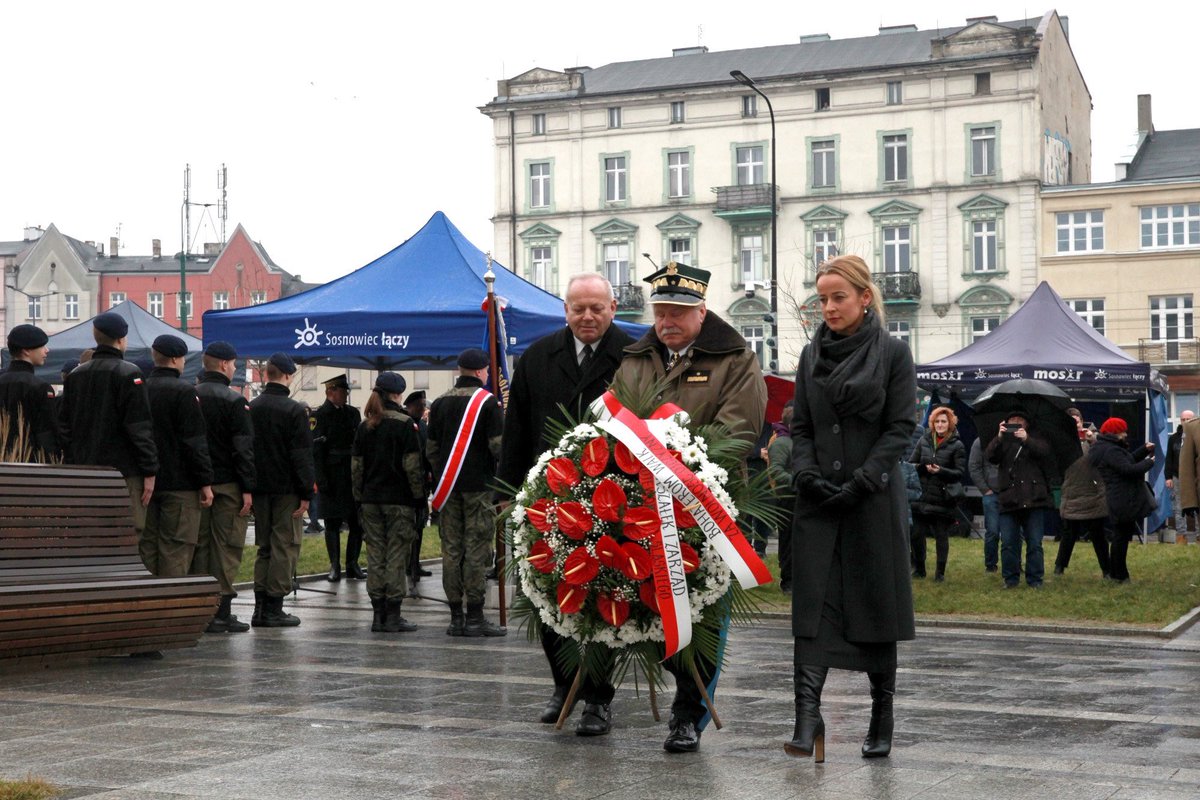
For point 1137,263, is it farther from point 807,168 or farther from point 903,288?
point 807,168

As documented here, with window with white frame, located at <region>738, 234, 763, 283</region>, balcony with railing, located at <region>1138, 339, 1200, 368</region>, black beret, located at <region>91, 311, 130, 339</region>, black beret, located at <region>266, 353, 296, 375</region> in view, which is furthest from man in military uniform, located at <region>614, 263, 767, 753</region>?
window with white frame, located at <region>738, 234, 763, 283</region>

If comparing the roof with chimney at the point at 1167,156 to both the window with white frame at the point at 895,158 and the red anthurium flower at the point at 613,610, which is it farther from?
the red anthurium flower at the point at 613,610

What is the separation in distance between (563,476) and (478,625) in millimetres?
5017

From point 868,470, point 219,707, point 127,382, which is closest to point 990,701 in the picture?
point 868,470

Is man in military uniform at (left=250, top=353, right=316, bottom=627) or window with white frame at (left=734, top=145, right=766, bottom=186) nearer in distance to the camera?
man in military uniform at (left=250, top=353, right=316, bottom=627)

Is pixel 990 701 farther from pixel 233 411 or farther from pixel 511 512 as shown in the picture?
pixel 233 411

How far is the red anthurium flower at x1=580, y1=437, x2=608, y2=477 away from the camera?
6.85 metres

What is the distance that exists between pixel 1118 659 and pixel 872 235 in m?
50.7

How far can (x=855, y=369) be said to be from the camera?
21.4ft

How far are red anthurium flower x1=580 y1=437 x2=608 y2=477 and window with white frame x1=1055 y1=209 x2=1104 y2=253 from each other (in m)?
53.3

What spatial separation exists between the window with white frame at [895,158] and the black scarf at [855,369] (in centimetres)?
5420

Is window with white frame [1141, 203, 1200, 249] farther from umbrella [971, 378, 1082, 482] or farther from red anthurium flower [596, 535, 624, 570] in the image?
red anthurium flower [596, 535, 624, 570]

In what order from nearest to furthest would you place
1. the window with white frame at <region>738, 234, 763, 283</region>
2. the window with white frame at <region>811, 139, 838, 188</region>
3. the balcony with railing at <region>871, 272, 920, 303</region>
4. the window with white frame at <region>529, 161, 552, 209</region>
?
the balcony with railing at <region>871, 272, 920, 303</region> → the window with white frame at <region>811, 139, 838, 188</region> → the window with white frame at <region>738, 234, 763, 283</region> → the window with white frame at <region>529, 161, 552, 209</region>

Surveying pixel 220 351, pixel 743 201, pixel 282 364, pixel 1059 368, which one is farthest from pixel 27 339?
pixel 743 201
